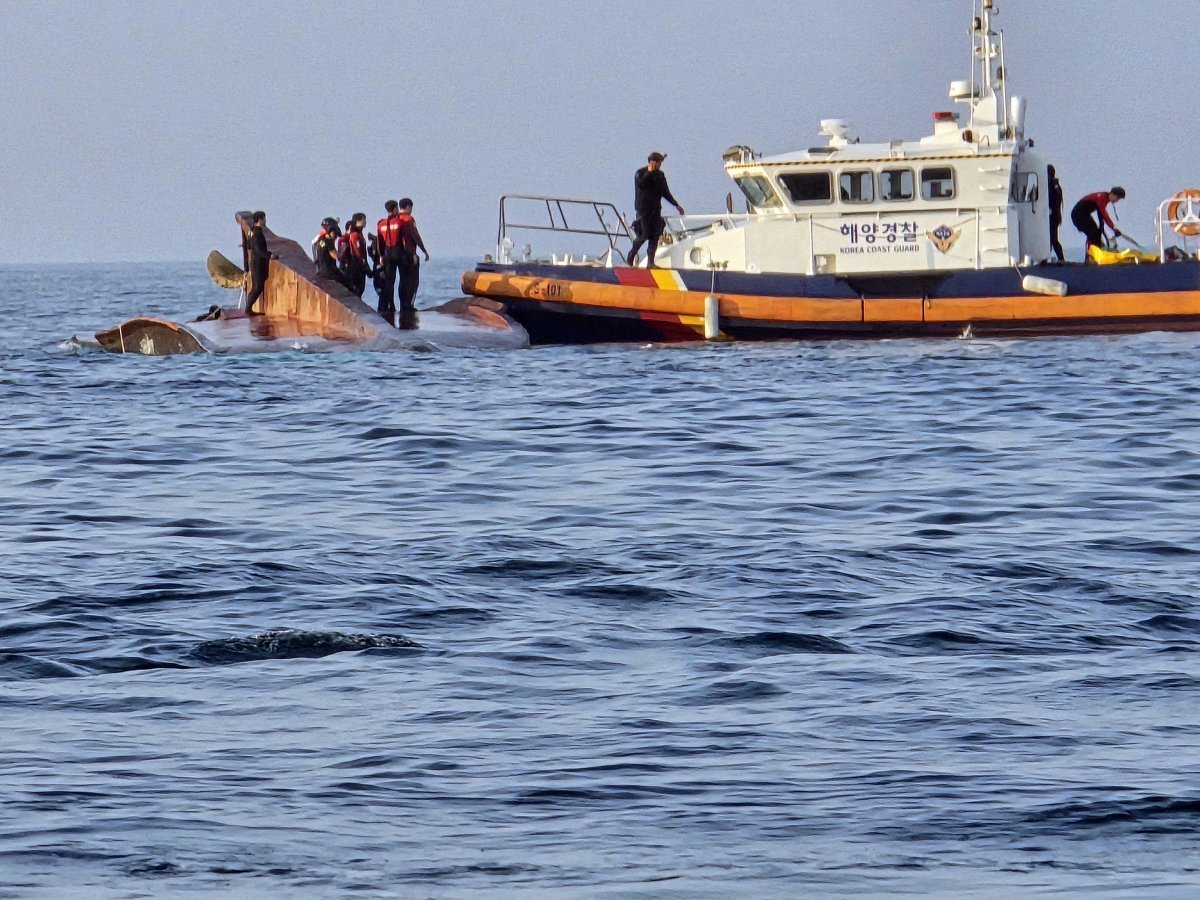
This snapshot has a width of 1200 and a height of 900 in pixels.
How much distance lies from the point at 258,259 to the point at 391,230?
2.62 metres

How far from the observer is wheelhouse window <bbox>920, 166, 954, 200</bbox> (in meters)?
22.8

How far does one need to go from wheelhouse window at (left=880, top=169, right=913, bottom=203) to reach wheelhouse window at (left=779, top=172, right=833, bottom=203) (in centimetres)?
66

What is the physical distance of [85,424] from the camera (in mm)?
16797

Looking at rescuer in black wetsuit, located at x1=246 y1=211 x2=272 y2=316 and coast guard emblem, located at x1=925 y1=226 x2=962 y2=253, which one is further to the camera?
rescuer in black wetsuit, located at x1=246 y1=211 x2=272 y2=316

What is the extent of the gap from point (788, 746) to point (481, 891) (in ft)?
5.36

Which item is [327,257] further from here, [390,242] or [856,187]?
[856,187]

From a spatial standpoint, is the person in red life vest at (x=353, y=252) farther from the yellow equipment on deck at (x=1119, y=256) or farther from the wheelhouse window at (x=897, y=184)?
the yellow equipment on deck at (x=1119, y=256)

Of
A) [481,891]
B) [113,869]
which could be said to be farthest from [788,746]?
[113,869]

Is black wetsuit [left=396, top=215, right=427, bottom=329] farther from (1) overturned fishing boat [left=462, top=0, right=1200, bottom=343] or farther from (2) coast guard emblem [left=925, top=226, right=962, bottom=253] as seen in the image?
(2) coast guard emblem [left=925, top=226, right=962, bottom=253]

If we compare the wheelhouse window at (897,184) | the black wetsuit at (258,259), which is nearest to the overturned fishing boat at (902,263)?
the wheelhouse window at (897,184)

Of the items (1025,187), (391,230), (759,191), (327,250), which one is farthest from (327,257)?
(1025,187)

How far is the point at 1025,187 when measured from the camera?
77.8ft

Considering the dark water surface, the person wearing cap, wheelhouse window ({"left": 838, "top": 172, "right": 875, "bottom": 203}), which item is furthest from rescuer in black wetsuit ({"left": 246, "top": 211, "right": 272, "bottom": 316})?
the dark water surface

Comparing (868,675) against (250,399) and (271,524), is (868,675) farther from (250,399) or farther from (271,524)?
(250,399)
